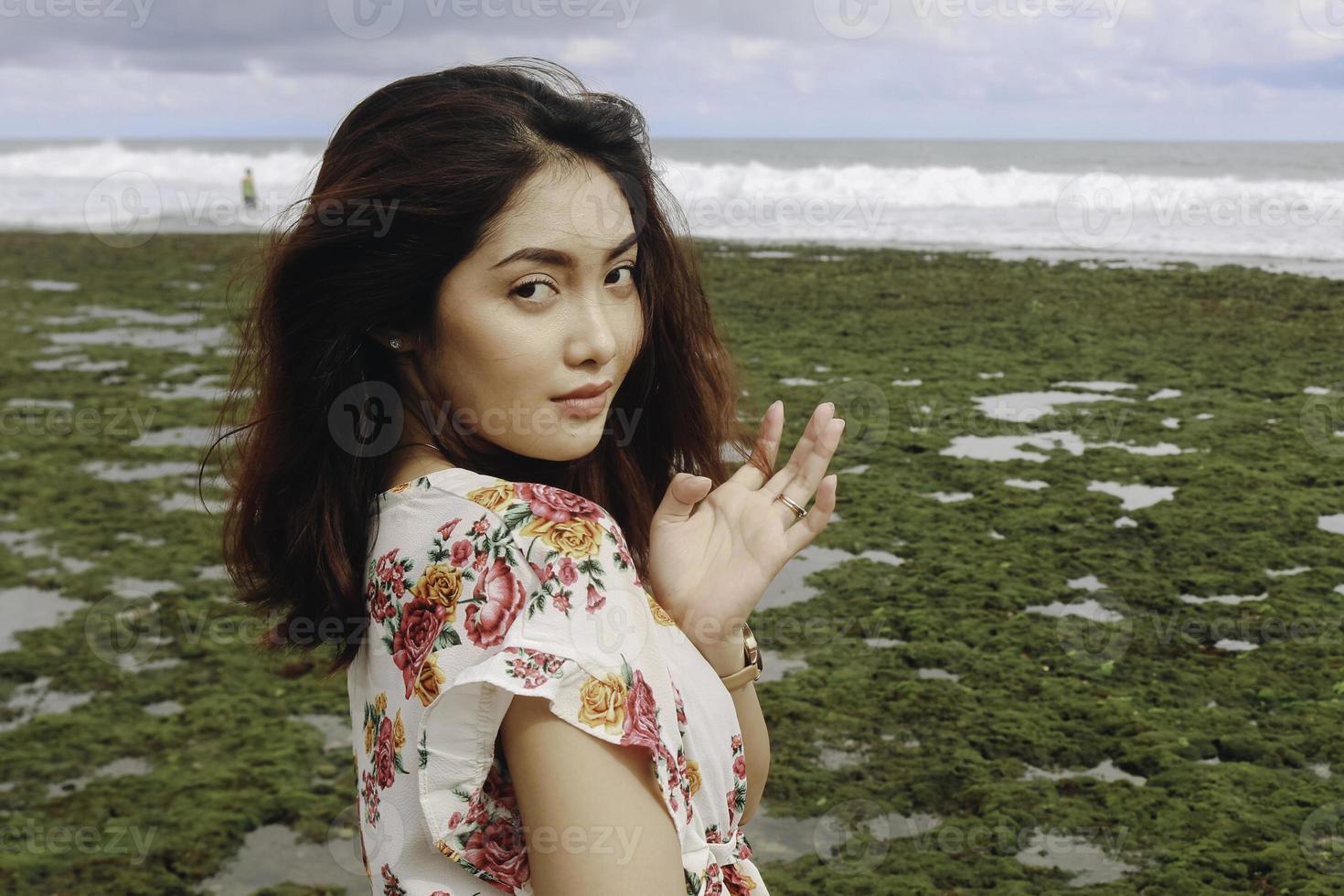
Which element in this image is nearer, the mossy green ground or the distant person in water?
the mossy green ground

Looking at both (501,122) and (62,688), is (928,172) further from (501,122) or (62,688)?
(501,122)

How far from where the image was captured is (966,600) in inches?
230

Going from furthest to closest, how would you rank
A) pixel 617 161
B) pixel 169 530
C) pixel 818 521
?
1. pixel 169 530
2. pixel 818 521
3. pixel 617 161

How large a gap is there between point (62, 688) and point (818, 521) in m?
4.46

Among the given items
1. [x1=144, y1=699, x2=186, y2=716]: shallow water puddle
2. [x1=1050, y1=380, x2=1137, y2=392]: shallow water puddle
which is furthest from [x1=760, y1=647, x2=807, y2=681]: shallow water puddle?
[x1=1050, y1=380, x2=1137, y2=392]: shallow water puddle

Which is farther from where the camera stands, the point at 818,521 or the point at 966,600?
the point at 966,600

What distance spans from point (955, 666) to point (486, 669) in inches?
165

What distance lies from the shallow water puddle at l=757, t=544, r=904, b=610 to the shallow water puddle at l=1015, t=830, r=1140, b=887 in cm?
218

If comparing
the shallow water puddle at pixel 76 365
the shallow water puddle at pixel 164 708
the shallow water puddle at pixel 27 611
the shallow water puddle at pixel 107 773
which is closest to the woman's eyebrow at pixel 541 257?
the shallow water puddle at pixel 107 773

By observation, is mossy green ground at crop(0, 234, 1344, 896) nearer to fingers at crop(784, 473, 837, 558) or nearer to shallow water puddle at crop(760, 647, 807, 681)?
shallow water puddle at crop(760, 647, 807, 681)

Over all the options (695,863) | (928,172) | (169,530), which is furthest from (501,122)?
(928,172)

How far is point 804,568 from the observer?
637cm

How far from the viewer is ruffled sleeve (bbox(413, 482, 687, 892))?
4.31 feet

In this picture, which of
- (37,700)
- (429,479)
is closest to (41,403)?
(37,700)
